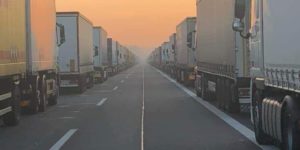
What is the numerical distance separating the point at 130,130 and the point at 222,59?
6.74 m

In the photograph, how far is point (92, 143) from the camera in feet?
Answer: 43.4

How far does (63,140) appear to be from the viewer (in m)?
13.8

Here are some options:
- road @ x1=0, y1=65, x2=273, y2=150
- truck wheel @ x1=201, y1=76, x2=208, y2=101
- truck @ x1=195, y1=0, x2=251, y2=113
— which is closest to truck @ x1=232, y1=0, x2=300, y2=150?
road @ x1=0, y1=65, x2=273, y2=150

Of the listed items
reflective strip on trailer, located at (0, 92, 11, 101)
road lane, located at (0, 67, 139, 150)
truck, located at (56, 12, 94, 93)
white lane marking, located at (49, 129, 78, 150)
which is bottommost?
road lane, located at (0, 67, 139, 150)

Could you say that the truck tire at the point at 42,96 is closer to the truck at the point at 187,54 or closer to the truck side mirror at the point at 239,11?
the truck side mirror at the point at 239,11

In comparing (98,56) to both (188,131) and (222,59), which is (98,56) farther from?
(188,131)

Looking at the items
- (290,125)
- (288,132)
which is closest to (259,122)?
(288,132)

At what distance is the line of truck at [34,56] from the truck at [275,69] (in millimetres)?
5947

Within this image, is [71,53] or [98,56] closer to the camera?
[71,53]

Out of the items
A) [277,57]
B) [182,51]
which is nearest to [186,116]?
[277,57]

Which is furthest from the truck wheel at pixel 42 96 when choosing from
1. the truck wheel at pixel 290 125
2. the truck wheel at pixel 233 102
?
the truck wheel at pixel 290 125

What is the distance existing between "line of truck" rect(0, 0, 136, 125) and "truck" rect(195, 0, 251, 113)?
5.94 m

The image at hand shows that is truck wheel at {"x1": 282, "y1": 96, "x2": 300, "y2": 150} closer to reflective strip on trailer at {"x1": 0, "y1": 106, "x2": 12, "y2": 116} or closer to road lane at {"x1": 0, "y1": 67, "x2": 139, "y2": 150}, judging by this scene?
road lane at {"x1": 0, "y1": 67, "x2": 139, "y2": 150}

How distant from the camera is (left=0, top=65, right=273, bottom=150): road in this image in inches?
506
